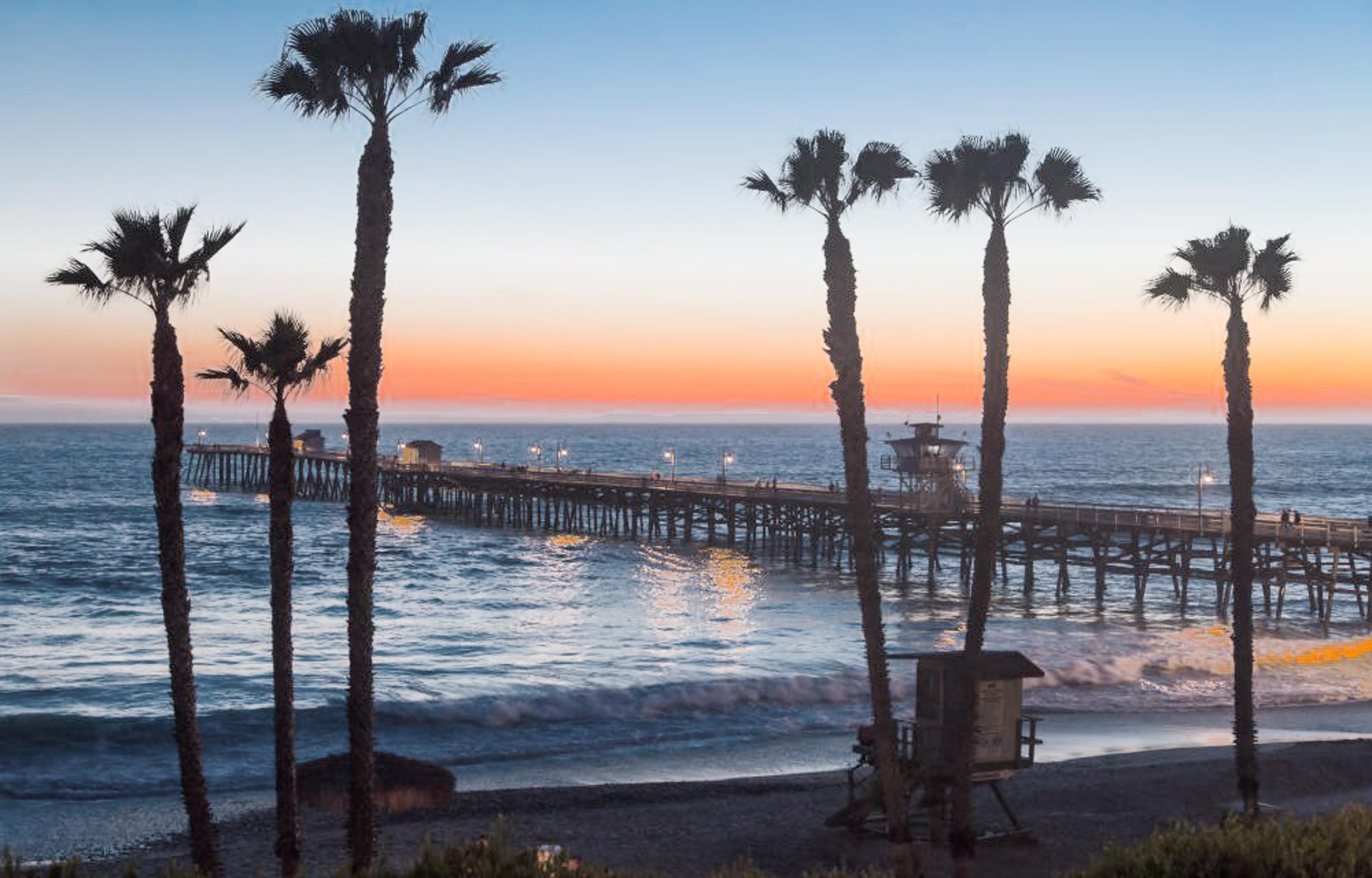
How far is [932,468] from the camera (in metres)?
61.8

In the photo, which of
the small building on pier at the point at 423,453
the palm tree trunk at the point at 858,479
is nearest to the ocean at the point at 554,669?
the palm tree trunk at the point at 858,479

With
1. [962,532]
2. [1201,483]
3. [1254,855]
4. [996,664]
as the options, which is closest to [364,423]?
[1254,855]

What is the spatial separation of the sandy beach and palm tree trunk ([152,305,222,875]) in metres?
5.16

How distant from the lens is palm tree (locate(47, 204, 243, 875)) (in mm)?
14430

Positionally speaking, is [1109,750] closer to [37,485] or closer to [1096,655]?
[1096,655]

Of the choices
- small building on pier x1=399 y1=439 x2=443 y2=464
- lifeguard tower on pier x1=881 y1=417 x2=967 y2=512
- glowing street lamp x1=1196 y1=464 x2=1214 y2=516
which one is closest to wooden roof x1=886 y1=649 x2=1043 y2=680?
glowing street lamp x1=1196 y1=464 x2=1214 y2=516

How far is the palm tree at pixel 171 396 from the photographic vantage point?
14.4 meters

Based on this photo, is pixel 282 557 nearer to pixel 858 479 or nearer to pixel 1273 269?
pixel 858 479

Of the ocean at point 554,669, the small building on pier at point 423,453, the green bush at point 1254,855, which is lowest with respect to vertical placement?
the ocean at point 554,669

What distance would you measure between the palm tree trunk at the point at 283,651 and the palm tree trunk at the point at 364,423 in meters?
1.31

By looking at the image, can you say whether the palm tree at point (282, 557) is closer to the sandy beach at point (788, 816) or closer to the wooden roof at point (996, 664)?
the sandy beach at point (788, 816)

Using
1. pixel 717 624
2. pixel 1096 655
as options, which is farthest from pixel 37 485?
pixel 1096 655

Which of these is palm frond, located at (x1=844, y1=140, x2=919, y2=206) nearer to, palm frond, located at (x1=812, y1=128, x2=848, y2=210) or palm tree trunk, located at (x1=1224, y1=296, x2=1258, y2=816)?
palm frond, located at (x1=812, y1=128, x2=848, y2=210)

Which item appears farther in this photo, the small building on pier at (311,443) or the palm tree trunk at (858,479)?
the small building on pier at (311,443)
